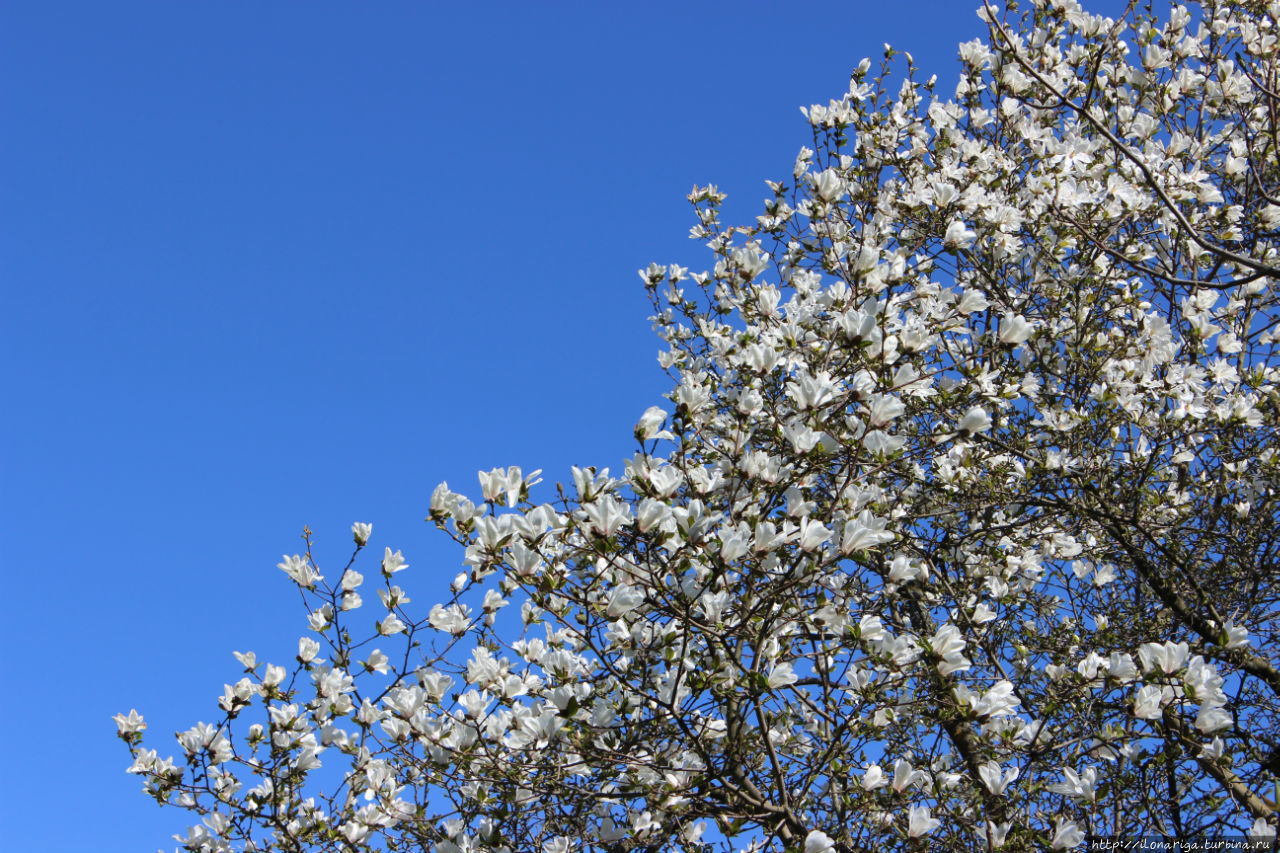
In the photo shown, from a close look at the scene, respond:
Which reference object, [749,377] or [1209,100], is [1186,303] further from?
[749,377]

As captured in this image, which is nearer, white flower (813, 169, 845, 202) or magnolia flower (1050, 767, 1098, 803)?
magnolia flower (1050, 767, 1098, 803)

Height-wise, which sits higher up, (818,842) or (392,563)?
(392,563)

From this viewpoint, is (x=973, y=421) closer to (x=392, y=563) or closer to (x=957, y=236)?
(x=957, y=236)

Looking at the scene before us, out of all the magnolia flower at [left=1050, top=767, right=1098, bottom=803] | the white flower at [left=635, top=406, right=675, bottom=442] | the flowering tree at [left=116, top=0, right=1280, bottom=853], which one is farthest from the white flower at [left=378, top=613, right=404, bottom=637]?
the magnolia flower at [left=1050, top=767, right=1098, bottom=803]

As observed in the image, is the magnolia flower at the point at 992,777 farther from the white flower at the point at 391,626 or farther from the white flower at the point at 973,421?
the white flower at the point at 391,626

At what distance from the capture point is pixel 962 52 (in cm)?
586

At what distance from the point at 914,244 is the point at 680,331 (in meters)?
1.62

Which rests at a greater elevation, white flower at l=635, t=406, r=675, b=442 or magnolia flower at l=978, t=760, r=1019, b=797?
white flower at l=635, t=406, r=675, b=442

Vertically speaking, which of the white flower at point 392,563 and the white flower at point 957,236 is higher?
the white flower at point 957,236

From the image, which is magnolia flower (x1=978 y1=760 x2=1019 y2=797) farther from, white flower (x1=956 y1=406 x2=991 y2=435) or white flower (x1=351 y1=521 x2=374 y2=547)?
white flower (x1=351 y1=521 x2=374 y2=547)

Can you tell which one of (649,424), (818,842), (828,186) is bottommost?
(818,842)

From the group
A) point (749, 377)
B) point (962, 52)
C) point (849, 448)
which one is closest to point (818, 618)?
point (849, 448)

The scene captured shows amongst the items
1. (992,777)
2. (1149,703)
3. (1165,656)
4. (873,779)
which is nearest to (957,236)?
(1165,656)

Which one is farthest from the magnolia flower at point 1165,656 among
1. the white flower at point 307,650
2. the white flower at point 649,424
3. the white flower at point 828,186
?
the white flower at point 307,650
